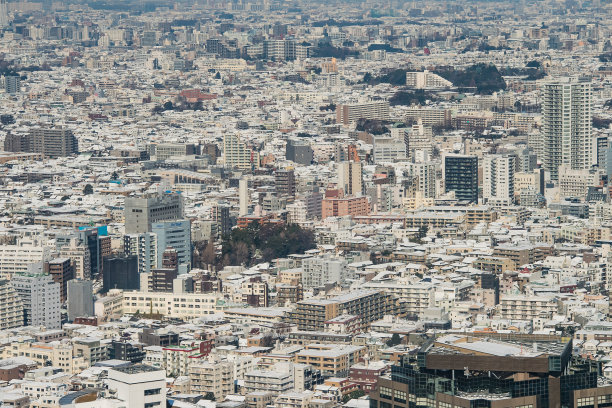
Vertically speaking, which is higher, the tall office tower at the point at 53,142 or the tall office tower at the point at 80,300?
the tall office tower at the point at 53,142

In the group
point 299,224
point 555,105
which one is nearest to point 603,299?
point 299,224

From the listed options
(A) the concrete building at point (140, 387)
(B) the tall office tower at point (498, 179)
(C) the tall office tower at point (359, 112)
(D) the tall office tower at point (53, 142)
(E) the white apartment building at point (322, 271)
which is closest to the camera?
(A) the concrete building at point (140, 387)

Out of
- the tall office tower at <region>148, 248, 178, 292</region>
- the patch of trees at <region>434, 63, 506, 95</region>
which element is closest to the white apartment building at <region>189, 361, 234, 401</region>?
the tall office tower at <region>148, 248, 178, 292</region>

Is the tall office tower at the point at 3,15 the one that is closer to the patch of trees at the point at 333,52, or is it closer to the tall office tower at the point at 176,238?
the patch of trees at the point at 333,52

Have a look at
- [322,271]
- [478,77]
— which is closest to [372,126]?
[478,77]

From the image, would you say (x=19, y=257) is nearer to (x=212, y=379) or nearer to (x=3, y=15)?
(x=212, y=379)

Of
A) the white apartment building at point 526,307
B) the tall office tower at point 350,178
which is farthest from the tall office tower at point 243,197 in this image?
the white apartment building at point 526,307
